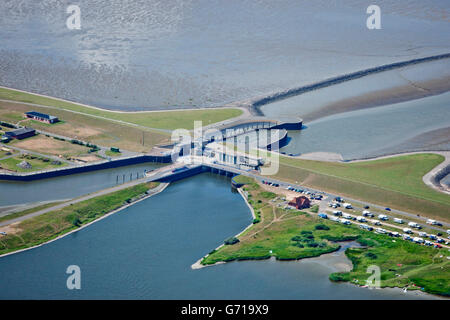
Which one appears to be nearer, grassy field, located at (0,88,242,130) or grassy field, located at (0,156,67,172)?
grassy field, located at (0,156,67,172)

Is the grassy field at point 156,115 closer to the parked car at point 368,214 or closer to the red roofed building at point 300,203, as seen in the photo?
the red roofed building at point 300,203

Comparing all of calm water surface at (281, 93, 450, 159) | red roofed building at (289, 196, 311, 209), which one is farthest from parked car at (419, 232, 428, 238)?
calm water surface at (281, 93, 450, 159)

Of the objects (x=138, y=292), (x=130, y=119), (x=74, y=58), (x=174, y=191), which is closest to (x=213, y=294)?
(x=138, y=292)

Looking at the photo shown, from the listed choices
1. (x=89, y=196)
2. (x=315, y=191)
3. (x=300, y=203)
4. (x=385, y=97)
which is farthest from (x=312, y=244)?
(x=385, y=97)

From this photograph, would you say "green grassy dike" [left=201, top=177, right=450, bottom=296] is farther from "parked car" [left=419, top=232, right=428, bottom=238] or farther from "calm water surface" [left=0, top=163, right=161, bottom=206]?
"calm water surface" [left=0, top=163, right=161, bottom=206]

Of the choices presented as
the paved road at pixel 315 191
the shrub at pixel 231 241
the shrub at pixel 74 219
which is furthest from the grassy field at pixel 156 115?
the shrub at pixel 231 241

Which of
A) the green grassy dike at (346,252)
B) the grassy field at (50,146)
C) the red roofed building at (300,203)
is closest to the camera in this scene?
the green grassy dike at (346,252)
